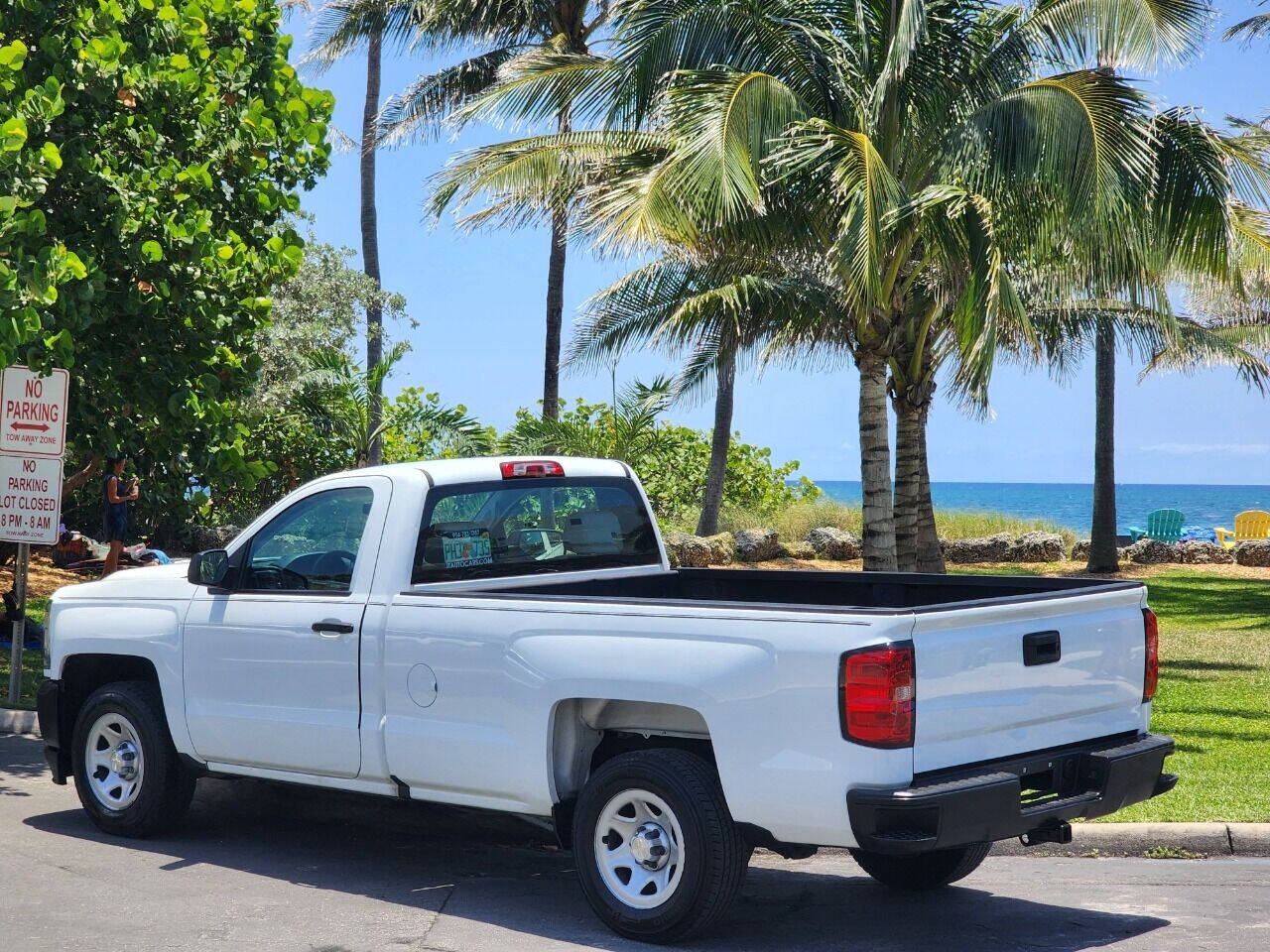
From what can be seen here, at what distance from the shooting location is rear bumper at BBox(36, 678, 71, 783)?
7.81 m

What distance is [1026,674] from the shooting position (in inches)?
222

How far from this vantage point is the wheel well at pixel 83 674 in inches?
310

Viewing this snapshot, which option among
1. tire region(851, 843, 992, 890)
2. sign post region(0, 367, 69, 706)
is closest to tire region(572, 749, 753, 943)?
tire region(851, 843, 992, 890)

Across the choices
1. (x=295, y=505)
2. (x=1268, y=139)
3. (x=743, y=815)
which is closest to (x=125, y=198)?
(x=295, y=505)

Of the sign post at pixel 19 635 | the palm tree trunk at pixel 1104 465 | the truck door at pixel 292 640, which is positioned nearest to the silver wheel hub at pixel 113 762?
the truck door at pixel 292 640

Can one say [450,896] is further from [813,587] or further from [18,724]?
[18,724]

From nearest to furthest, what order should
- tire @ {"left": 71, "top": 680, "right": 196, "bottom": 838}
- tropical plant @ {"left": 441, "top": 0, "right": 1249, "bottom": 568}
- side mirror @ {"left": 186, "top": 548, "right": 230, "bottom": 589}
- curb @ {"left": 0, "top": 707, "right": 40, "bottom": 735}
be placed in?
side mirror @ {"left": 186, "top": 548, "right": 230, "bottom": 589} → tire @ {"left": 71, "top": 680, "right": 196, "bottom": 838} → curb @ {"left": 0, "top": 707, "right": 40, "bottom": 735} → tropical plant @ {"left": 441, "top": 0, "right": 1249, "bottom": 568}

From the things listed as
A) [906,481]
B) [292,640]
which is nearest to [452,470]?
[292,640]

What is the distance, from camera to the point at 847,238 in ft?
42.8

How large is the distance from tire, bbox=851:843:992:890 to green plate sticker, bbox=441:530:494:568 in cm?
225

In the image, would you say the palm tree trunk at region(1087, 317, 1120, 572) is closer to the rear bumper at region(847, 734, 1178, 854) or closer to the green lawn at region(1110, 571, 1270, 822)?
the green lawn at region(1110, 571, 1270, 822)

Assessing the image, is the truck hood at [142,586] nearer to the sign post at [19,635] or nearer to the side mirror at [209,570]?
the side mirror at [209,570]

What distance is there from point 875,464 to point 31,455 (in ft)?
27.5

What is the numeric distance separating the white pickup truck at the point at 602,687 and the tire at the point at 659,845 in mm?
12
